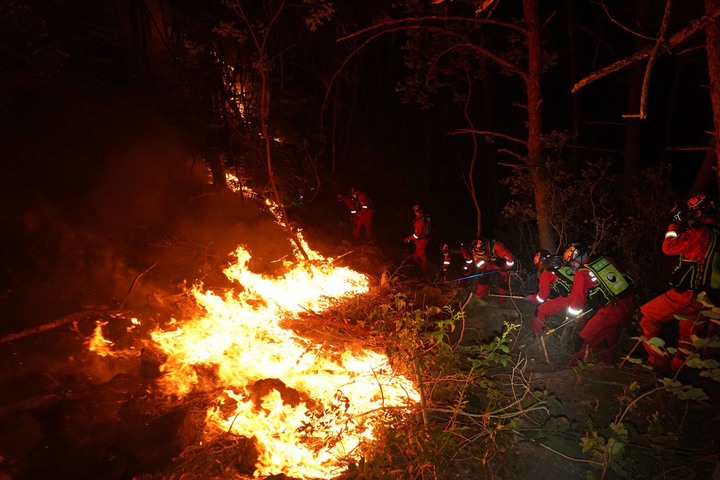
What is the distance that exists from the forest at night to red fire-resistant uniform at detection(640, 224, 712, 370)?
1.3 inches

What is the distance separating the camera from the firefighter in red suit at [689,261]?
502 cm

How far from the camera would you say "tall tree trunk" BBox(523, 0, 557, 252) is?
6.98 m

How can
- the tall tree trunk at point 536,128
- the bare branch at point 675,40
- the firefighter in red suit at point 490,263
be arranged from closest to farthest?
1. the bare branch at point 675,40
2. the tall tree trunk at point 536,128
3. the firefighter in red suit at point 490,263

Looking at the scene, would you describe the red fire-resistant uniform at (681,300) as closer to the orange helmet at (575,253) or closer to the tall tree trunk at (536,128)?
the orange helmet at (575,253)

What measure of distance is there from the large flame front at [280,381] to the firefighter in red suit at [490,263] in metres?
2.85

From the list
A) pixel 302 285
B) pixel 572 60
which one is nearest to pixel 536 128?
pixel 302 285

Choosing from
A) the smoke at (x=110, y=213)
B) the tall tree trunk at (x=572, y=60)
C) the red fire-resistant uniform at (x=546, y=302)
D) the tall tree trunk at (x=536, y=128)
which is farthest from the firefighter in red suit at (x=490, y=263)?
the tall tree trunk at (x=572, y=60)

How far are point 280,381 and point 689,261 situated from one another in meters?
5.35

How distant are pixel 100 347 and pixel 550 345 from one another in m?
6.80

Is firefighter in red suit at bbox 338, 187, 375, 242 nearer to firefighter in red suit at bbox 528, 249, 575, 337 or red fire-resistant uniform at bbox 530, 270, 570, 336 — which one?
firefighter in red suit at bbox 528, 249, 575, 337

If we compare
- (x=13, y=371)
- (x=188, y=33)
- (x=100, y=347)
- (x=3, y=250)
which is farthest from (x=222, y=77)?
(x=13, y=371)

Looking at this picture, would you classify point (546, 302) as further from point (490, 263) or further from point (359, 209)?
point (359, 209)

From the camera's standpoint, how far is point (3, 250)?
22.4 ft

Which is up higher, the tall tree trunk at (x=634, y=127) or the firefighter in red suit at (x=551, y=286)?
the tall tree trunk at (x=634, y=127)
